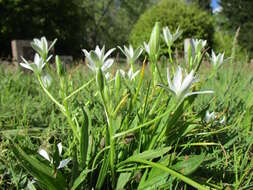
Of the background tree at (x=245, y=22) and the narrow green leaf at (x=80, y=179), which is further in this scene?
the background tree at (x=245, y=22)

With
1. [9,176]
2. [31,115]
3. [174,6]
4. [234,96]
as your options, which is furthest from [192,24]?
[9,176]

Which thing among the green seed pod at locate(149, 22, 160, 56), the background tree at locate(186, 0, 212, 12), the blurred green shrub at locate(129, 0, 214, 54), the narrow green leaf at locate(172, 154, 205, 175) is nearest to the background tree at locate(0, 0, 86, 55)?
the blurred green shrub at locate(129, 0, 214, 54)

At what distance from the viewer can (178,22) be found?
24.9ft

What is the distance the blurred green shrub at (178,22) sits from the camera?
757 centimetres

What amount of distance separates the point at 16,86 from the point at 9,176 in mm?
1267

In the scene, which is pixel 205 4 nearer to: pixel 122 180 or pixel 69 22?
pixel 69 22

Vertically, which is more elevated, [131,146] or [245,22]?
[245,22]

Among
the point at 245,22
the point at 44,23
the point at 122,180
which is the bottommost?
the point at 122,180

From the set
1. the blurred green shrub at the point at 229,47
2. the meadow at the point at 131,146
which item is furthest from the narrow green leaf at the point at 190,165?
the blurred green shrub at the point at 229,47

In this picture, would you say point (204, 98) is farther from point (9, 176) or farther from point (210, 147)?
point (9, 176)

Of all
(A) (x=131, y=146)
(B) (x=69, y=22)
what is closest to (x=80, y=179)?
(A) (x=131, y=146)

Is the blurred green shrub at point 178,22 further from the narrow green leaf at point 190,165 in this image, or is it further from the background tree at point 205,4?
the background tree at point 205,4

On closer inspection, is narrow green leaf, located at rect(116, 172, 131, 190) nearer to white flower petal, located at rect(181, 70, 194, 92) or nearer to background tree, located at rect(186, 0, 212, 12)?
white flower petal, located at rect(181, 70, 194, 92)

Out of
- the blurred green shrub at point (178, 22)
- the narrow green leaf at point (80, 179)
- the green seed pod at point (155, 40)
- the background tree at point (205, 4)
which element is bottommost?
the narrow green leaf at point (80, 179)
